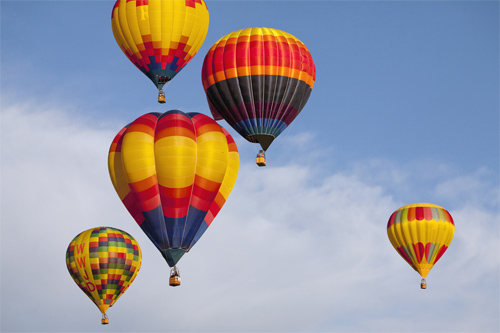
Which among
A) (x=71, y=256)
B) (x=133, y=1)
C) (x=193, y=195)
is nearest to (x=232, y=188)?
(x=193, y=195)

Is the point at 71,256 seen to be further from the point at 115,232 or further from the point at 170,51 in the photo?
the point at 170,51

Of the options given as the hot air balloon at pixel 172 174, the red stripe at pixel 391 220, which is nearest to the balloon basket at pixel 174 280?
the hot air balloon at pixel 172 174

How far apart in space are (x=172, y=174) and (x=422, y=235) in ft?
44.6

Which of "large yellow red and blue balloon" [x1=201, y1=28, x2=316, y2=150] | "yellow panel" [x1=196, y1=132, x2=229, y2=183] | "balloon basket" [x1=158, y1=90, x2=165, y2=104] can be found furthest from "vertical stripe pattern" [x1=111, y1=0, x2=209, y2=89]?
"yellow panel" [x1=196, y1=132, x2=229, y2=183]

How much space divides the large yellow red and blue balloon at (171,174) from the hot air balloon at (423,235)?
459 inches

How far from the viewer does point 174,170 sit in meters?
33.6

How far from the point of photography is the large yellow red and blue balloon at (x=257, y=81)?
35.0 meters

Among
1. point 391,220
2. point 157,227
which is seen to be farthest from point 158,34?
point 391,220

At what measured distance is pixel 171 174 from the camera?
33656 mm

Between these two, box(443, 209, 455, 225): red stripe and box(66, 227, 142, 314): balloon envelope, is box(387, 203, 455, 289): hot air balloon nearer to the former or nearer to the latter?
box(443, 209, 455, 225): red stripe

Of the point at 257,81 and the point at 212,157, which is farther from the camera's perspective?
the point at 257,81

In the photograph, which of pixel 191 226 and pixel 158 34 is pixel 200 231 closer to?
pixel 191 226

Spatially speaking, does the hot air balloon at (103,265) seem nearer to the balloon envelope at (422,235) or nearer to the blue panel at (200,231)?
the blue panel at (200,231)

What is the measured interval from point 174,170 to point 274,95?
166 inches
